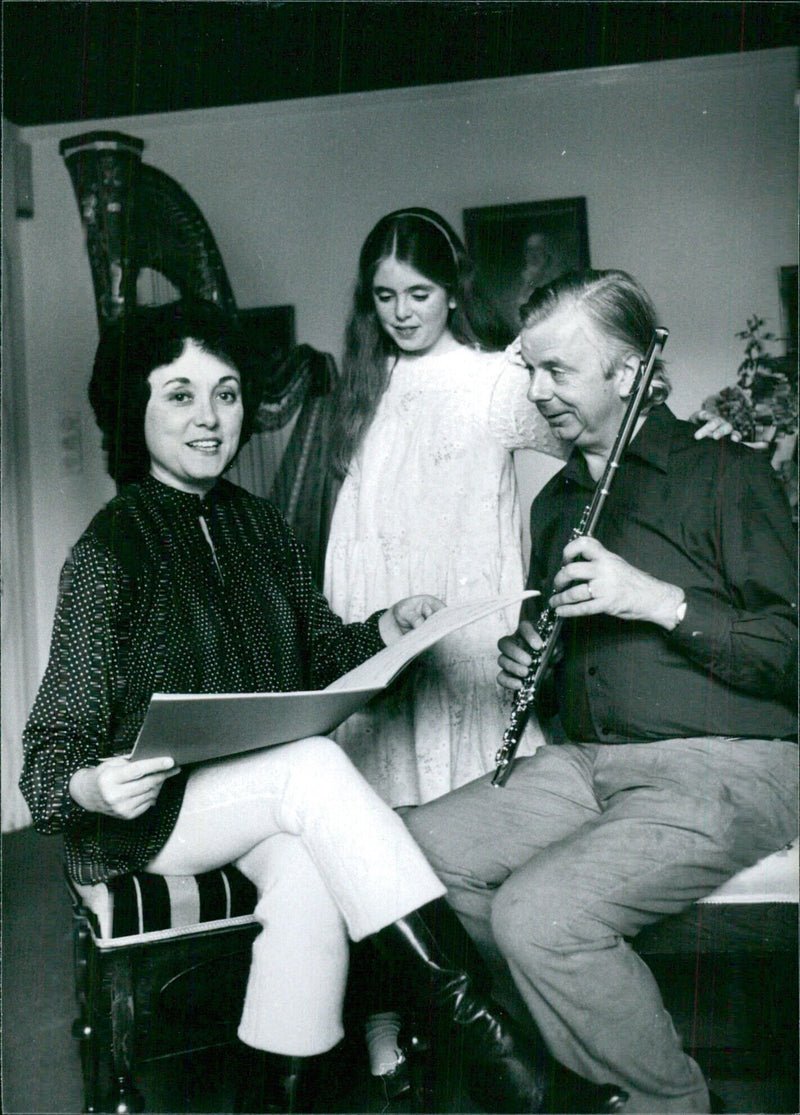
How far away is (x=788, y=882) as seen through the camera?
181 cm

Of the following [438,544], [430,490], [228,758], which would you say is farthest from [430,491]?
[228,758]

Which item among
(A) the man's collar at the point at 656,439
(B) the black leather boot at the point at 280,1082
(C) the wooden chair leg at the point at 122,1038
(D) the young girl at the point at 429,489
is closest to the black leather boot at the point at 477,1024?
(B) the black leather boot at the point at 280,1082

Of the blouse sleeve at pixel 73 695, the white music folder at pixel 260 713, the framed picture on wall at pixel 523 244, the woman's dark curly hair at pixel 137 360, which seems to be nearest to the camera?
the white music folder at pixel 260 713

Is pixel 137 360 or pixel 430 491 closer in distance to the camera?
pixel 137 360

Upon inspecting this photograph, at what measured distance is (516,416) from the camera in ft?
7.50

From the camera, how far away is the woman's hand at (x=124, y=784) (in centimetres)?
159

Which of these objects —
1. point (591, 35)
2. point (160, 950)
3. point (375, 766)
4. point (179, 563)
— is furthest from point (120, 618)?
point (591, 35)

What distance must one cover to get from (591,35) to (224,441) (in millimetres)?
1286

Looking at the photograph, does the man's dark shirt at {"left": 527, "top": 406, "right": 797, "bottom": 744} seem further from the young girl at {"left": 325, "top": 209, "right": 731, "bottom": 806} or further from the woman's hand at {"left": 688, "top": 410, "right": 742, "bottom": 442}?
the young girl at {"left": 325, "top": 209, "right": 731, "bottom": 806}

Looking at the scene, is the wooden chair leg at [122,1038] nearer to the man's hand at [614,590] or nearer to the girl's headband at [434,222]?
the man's hand at [614,590]

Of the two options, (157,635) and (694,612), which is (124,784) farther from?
(694,612)

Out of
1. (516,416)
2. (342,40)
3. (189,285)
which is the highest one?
(342,40)

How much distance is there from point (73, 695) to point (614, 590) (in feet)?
3.24

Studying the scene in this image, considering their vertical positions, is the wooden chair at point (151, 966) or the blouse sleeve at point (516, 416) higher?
the blouse sleeve at point (516, 416)
